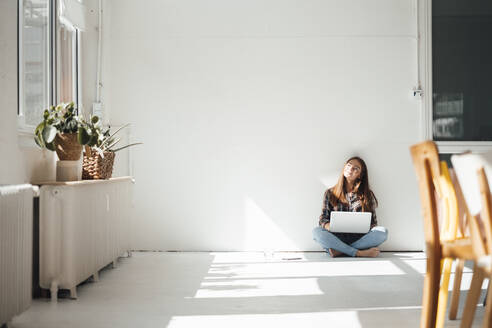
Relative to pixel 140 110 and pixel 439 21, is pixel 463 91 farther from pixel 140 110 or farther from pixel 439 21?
pixel 140 110

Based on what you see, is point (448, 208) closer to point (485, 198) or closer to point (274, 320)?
point (485, 198)

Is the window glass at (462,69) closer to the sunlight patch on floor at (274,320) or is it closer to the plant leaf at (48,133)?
the sunlight patch on floor at (274,320)

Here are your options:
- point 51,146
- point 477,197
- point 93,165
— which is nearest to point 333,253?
point 93,165

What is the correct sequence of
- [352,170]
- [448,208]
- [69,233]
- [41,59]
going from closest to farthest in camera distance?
[448,208], [69,233], [41,59], [352,170]

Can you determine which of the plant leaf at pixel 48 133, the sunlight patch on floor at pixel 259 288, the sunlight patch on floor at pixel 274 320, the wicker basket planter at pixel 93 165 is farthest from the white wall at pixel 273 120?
the sunlight patch on floor at pixel 274 320

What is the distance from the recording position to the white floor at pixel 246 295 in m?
3.06

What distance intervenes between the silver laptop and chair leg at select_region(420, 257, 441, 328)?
9.45ft

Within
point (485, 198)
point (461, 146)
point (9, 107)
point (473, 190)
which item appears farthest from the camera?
point (461, 146)

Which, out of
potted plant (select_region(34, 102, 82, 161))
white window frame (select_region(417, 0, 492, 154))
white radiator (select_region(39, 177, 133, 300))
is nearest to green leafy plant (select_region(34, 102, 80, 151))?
potted plant (select_region(34, 102, 82, 161))

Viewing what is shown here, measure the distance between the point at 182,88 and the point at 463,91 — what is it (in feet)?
8.72

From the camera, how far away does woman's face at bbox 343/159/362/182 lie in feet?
17.7

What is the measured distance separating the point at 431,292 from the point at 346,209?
3.17 meters

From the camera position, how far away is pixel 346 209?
5.46 m

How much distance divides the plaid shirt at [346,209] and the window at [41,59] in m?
2.44
